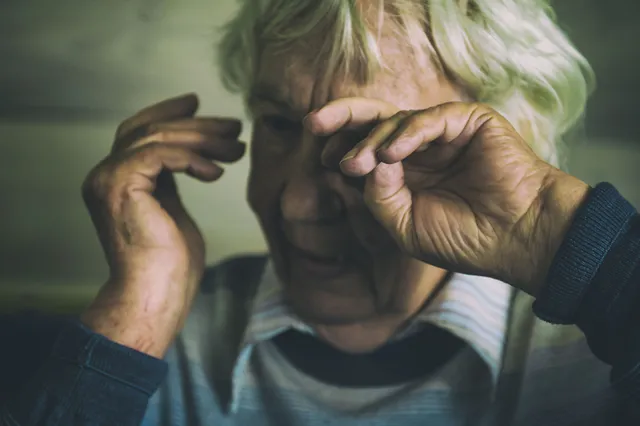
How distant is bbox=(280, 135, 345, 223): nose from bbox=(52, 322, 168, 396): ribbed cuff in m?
0.21

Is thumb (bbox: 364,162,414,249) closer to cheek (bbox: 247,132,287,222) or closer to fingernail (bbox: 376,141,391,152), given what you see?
fingernail (bbox: 376,141,391,152)

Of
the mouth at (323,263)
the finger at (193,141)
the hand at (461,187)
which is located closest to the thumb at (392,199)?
the hand at (461,187)

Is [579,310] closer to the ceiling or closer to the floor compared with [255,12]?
closer to the floor

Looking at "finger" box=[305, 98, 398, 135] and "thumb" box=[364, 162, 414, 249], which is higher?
"finger" box=[305, 98, 398, 135]

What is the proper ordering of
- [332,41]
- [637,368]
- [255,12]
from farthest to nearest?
[255,12] < [332,41] < [637,368]

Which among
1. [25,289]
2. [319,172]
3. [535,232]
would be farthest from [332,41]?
[25,289]

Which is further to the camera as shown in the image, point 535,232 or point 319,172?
point 319,172

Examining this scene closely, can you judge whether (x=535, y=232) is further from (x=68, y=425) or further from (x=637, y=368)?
(x=68, y=425)

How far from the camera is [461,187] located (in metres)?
0.58

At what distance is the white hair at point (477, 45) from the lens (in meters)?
0.62

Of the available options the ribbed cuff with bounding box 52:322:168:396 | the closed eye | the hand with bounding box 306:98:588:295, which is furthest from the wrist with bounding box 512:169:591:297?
the ribbed cuff with bounding box 52:322:168:396

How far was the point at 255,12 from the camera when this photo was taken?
74 cm

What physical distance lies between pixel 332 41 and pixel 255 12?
0.16 m

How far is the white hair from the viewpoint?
2.02 ft
